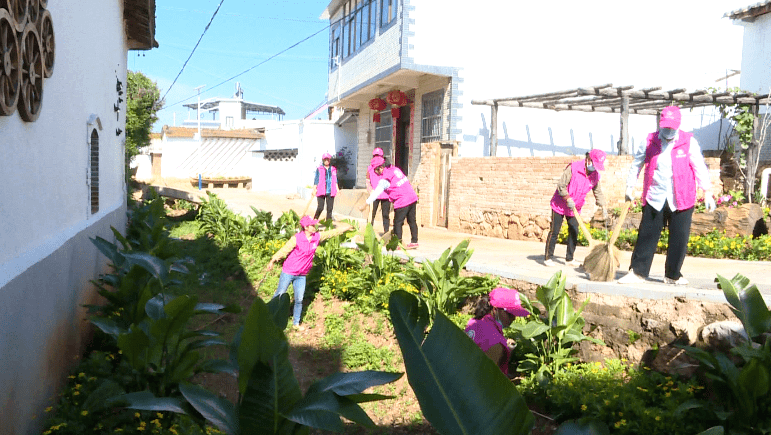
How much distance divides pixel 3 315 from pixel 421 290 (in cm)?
475

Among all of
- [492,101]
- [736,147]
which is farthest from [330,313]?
[736,147]

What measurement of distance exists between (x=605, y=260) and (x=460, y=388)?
499 cm

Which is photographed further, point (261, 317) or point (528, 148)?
point (528, 148)

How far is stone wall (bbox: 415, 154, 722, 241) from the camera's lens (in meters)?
10.9

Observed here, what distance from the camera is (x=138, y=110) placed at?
21.9 meters

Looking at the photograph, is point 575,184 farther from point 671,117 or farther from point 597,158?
point 671,117

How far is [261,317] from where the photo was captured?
2176 mm

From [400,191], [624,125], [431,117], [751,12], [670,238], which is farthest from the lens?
[431,117]

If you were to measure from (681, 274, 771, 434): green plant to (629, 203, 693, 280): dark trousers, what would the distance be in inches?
46.8

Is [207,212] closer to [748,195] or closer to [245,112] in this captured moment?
[748,195]

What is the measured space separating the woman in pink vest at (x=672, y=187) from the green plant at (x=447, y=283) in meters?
1.58

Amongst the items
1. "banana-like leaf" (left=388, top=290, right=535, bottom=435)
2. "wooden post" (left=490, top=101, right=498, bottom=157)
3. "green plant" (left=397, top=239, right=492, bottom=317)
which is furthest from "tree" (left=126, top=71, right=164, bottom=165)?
"banana-like leaf" (left=388, top=290, right=535, bottom=435)

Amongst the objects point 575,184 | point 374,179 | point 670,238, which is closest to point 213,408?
point 670,238

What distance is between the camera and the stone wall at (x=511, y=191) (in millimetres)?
10898
